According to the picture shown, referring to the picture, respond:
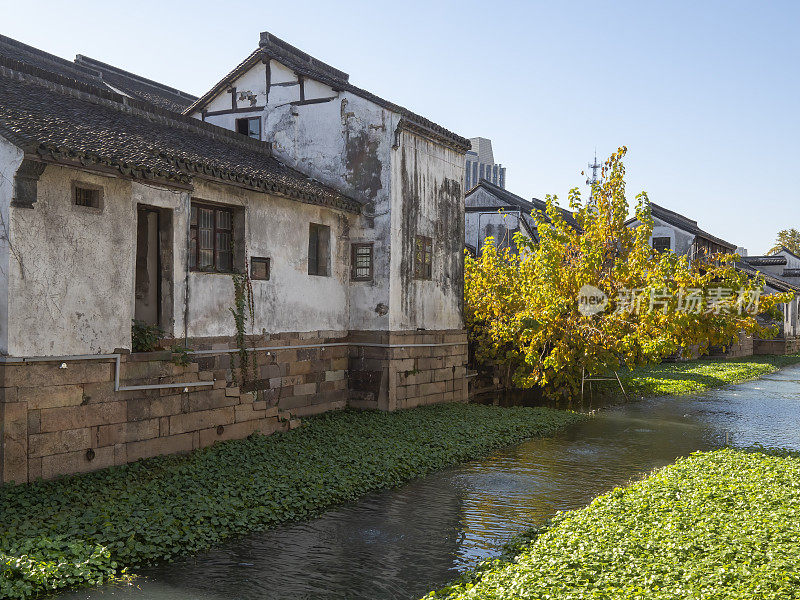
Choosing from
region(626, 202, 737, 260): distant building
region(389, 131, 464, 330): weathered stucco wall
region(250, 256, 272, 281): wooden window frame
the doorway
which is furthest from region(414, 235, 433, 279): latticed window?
region(626, 202, 737, 260): distant building

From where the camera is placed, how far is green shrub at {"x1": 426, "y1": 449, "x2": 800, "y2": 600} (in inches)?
279

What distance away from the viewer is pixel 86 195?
11695 mm

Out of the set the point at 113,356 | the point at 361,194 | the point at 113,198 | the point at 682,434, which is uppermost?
the point at 361,194

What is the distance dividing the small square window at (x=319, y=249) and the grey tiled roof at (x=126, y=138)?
0.83 m

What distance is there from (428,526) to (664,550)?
10.9 feet

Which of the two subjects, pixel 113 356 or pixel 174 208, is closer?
pixel 113 356

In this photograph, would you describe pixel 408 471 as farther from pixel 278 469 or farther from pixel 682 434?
pixel 682 434

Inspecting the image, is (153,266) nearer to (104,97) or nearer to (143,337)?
(143,337)

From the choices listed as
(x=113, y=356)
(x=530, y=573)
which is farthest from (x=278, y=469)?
(x=530, y=573)

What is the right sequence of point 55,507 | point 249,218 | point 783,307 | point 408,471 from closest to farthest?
point 55,507 → point 408,471 → point 249,218 → point 783,307

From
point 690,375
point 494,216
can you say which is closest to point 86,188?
point 494,216

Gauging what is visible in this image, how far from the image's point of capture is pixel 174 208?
13.4m

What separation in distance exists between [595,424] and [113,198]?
1326 centimetres

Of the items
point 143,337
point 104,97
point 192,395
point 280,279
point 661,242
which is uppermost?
point 661,242
